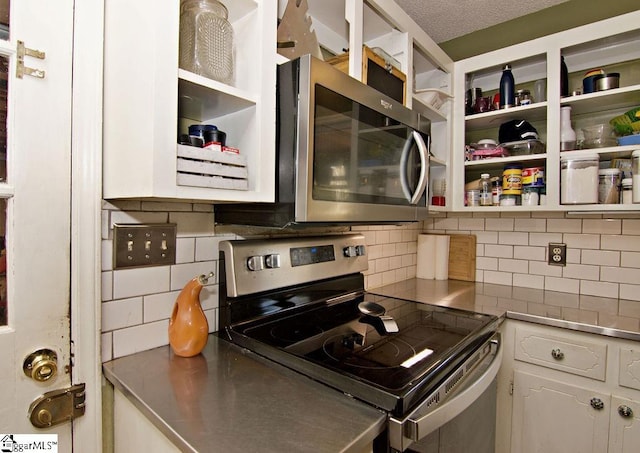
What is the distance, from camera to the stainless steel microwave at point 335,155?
885mm

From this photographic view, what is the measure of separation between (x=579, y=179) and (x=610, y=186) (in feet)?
0.40

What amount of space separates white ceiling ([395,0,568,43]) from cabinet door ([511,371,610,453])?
1752 mm

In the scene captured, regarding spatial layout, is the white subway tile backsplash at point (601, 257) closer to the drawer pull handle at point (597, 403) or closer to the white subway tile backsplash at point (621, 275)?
the white subway tile backsplash at point (621, 275)

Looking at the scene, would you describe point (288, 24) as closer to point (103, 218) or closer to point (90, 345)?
point (103, 218)

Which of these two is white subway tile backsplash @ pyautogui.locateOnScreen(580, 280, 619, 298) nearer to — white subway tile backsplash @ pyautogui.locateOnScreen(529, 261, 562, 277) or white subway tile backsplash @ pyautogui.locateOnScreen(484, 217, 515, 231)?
white subway tile backsplash @ pyautogui.locateOnScreen(529, 261, 562, 277)

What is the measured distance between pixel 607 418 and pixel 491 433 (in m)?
0.45

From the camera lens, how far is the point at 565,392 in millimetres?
1347

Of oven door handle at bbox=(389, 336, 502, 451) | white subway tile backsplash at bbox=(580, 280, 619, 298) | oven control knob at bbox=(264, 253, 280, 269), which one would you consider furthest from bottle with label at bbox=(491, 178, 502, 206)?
oven control knob at bbox=(264, 253, 280, 269)

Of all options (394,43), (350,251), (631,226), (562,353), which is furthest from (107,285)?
(631,226)

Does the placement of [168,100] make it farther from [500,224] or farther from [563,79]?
[500,224]

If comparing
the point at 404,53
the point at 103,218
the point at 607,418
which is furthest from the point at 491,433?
the point at 404,53

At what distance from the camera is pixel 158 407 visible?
2.37 feet

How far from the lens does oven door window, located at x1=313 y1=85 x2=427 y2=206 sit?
3.06 feet

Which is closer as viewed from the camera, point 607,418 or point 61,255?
point 61,255
